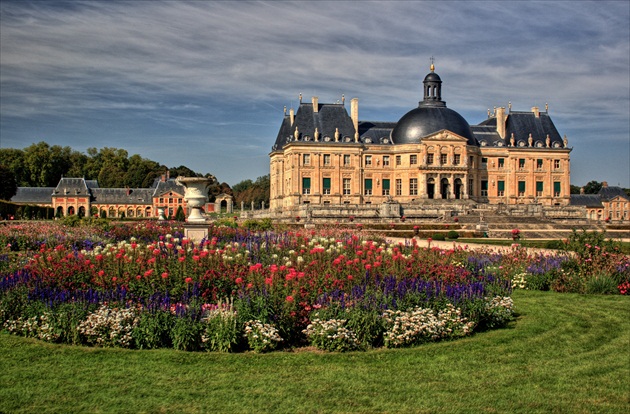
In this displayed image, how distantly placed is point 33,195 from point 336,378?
89988 millimetres

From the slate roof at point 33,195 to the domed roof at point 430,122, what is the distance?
176 feet

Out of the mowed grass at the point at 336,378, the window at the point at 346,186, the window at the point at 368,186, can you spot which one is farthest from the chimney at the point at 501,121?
the mowed grass at the point at 336,378

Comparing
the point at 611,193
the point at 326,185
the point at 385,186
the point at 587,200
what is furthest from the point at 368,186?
the point at 611,193

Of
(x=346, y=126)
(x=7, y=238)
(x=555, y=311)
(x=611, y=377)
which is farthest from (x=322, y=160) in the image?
(x=611, y=377)

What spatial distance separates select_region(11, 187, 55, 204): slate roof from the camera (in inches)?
3403

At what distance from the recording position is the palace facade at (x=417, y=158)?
57.8 meters

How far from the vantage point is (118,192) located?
89.8 meters

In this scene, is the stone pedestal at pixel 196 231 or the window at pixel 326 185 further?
the window at pixel 326 185

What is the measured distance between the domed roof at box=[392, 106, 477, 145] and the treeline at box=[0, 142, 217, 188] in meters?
54.6

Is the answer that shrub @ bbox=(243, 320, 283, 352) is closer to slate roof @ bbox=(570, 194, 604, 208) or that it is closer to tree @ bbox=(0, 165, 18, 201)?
tree @ bbox=(0, 165, 18, 201)

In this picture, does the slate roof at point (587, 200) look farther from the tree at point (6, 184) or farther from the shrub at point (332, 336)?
the shrub at point (332, 336)

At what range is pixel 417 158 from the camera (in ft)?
192

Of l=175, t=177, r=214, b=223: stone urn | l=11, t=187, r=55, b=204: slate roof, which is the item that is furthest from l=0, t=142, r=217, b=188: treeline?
l=175, t=177, r=214, b=223: stone urn

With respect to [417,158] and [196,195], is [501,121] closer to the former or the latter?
[417,158]
